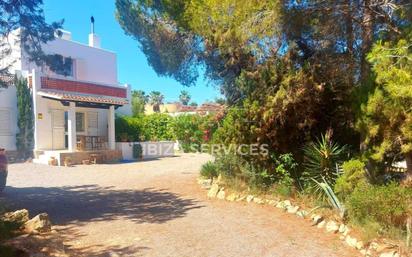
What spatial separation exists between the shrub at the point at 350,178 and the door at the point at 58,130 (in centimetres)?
1692

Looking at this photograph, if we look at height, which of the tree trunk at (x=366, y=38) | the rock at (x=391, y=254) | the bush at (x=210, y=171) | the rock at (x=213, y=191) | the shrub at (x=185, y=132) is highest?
the tree trunk at (x=366, y=38)

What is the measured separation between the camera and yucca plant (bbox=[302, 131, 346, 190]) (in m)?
9.48

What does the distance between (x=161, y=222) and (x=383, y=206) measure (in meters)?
4.38

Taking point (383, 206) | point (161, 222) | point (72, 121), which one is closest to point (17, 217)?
point (161, 222)

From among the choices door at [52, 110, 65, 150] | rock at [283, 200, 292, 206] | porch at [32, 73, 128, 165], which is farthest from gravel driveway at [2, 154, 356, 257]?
door at [52, 110, 65, 150]

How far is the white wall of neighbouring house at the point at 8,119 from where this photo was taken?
65.2 feet

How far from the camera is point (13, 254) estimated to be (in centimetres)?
554

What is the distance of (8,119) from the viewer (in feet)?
65.9

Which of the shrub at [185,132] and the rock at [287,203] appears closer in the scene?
the rock at [287,203]

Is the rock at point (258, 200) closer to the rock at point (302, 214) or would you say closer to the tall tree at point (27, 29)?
the rock at point (302, 214)

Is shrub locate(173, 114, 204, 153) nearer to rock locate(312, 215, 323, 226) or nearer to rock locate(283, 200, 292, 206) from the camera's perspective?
rock locate(283, 200, 292, 206)

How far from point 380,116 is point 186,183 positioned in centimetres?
683

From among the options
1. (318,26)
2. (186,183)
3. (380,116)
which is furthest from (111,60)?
(380,116)

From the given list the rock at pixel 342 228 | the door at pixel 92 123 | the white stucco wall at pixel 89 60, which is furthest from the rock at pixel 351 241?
the white stucco wall at pixel 89 60
